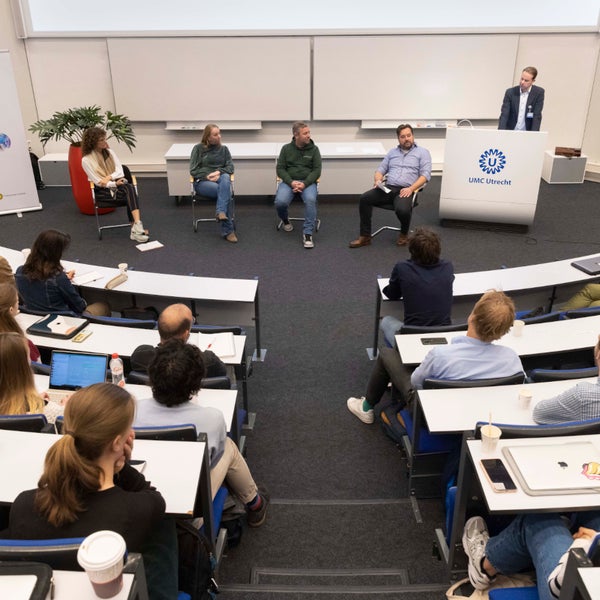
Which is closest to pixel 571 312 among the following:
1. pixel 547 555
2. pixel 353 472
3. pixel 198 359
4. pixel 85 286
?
pixel 353 472

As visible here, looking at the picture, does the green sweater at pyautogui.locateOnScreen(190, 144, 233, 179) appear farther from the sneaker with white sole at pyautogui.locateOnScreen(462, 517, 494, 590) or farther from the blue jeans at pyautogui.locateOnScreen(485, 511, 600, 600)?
the blue jeans at pyautogui.locateOnScreen(485, 511, 600, 600)

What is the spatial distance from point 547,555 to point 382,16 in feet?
25.5

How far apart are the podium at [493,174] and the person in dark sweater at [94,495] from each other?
5569 millimetres

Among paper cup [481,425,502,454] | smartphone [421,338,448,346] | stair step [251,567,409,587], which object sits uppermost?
paper cup [481,425,502,454]

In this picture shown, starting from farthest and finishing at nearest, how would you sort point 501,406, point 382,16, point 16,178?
point 382,16 → point 16,178 → point 501,406

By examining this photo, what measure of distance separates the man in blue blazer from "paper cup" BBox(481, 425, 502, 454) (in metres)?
5.82

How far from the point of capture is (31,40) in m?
8.38

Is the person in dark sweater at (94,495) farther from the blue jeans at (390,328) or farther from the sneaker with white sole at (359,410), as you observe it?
the blue jeans at (390,328)

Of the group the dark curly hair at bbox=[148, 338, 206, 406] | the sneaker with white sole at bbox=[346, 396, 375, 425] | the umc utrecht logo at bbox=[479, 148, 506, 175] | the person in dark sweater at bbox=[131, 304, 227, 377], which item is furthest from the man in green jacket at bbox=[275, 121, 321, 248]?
the dark curly hair at bbox=[148, 338, 206, 406]

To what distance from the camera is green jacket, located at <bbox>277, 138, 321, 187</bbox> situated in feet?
22.3

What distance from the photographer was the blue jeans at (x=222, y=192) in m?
6.68

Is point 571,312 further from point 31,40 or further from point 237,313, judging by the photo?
point 31,40

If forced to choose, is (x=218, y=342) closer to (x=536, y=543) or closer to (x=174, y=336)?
(x=174, y=336)

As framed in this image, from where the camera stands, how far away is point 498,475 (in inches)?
91.7
